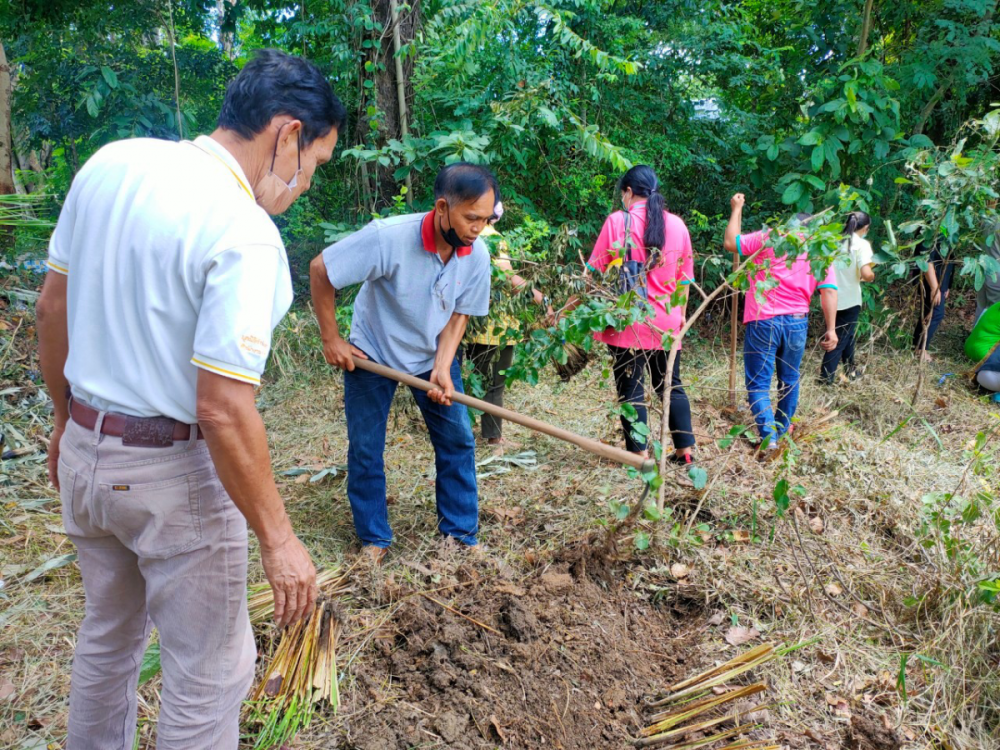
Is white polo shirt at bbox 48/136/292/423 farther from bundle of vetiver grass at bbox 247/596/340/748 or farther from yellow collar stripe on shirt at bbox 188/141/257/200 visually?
bundle of vetiver grass at bbox 247/596/340/748

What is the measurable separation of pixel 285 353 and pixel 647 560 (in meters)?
4.05

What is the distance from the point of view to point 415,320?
2979 millimetres

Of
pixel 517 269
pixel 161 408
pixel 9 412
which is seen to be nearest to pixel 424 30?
pixel 517 269

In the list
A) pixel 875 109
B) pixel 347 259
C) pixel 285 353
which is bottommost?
pixel 285 353

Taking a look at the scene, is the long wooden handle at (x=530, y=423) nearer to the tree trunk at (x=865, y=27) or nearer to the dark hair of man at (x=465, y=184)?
the dark hair of man at (x=465, y=184)

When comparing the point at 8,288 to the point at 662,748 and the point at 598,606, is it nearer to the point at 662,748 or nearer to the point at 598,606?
the point at 598,606

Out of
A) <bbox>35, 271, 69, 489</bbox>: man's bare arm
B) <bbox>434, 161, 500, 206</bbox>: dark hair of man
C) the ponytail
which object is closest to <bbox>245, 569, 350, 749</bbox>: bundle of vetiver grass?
<bbox>35, 271, 69, 489</bbox>: man's bare arm

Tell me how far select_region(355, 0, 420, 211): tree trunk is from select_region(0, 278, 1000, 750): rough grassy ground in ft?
8.64

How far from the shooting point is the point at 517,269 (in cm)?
434

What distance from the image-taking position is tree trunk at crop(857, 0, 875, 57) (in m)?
6.32

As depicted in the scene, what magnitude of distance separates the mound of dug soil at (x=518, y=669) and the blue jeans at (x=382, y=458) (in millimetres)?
450

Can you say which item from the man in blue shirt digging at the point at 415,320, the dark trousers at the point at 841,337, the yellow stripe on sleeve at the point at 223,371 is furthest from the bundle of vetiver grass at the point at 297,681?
the dark trousers at the point at 841,337

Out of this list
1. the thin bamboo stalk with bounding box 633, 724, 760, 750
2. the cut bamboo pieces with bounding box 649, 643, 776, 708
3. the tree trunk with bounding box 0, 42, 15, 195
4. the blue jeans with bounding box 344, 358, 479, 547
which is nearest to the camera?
the thin bamboo stalk with bounding box 633, 724, 760, 750

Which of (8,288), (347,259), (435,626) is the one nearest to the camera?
(435,626)
